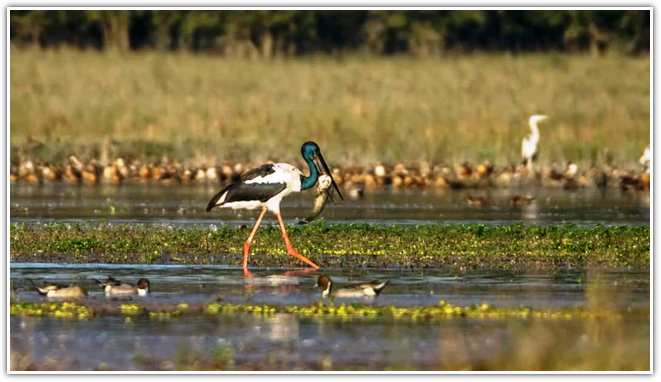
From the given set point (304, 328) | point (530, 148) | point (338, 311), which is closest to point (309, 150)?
point (338, 311)

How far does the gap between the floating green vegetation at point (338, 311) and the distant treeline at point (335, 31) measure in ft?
112

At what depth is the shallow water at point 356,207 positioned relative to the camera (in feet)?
71.5

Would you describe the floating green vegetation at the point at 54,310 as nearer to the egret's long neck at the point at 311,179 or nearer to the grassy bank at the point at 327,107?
the egret's long neck at the point at 311,179

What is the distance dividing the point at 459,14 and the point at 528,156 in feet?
77.1

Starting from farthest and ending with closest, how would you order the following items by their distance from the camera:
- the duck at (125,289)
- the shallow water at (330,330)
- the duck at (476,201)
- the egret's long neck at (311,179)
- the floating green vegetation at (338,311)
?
the duck at (476,201)
the egret's long neck at (311,179)
the duck at (125,289)
the floating green vegetation at (338,311)
the shallow water at (330,330)

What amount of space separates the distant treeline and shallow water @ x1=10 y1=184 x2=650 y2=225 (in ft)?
67.8

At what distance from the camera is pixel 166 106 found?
3531 cm

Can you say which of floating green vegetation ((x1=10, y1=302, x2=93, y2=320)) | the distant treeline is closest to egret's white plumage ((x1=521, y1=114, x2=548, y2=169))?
floating green vegetation ((x1=10, y1=302, x2=93, y2=320))

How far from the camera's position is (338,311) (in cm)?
1320

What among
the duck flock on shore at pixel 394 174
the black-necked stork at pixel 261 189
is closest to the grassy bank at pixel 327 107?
the duck flock on shore at pixel 394 174

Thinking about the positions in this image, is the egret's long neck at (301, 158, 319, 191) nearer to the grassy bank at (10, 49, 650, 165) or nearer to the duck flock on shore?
the duck flock on shore

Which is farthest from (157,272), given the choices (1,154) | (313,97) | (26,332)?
(313,97)

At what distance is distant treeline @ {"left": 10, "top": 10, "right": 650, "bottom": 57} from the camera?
48719 mm

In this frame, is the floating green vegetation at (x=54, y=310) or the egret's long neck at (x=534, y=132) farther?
the egret's long neck at (x=534, y=132)
